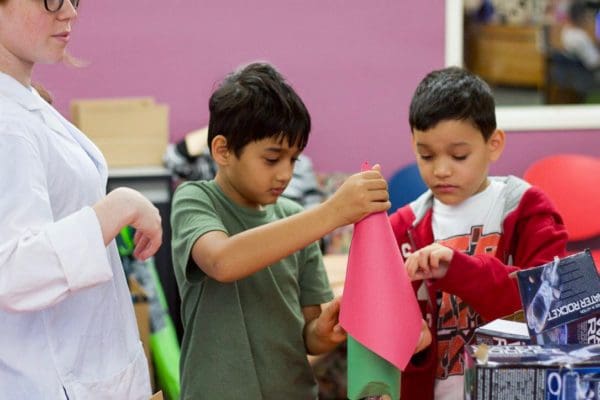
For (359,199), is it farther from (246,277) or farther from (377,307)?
(246,277)

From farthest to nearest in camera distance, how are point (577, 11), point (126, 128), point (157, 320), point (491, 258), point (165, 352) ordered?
point (577, 11), point (126, 128), point (157, 320), point (165, 352), point (491, 258)

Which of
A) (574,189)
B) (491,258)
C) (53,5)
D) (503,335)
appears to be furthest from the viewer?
(574,189)

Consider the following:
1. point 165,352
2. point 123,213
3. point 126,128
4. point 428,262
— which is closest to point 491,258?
point 428,262

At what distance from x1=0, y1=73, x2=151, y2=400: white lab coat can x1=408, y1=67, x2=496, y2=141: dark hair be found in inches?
28.4

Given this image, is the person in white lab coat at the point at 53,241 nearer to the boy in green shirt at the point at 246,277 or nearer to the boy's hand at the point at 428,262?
the boy in green shirt at the point at 246,277

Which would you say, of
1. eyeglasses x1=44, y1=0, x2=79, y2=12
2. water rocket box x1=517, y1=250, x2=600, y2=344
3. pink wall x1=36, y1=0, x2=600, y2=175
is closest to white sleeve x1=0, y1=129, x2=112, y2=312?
eyeglasses x1=44, y1=0, x2=79, y2=12

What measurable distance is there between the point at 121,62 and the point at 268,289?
2.74 metres

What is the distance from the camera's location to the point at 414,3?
4.84m

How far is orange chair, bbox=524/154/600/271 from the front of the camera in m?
4.55

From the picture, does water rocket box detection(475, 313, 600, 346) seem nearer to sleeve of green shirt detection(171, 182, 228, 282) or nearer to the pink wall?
sleeve of green shirt detection(171, 182, 228, 282)

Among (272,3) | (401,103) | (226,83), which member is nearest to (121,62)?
(272,3)

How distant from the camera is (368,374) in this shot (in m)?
1.77

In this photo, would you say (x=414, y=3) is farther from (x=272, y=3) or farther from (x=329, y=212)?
(x=329, y=212)

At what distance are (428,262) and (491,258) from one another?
0.17 metres
